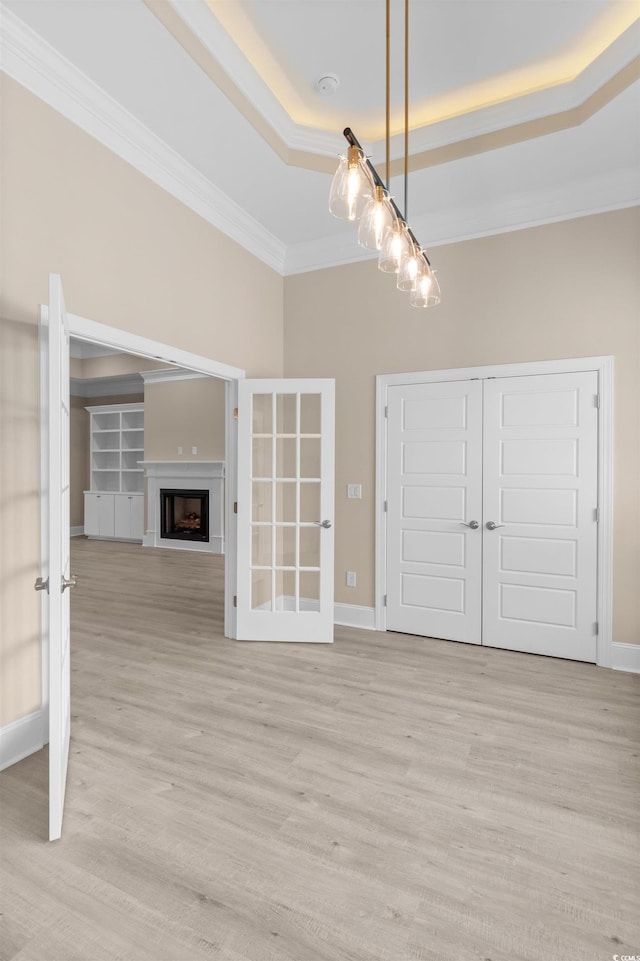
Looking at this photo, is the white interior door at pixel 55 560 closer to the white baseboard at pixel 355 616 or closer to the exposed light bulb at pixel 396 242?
the exposed light bulb at pixel 396 242

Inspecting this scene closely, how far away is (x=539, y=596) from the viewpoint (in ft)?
11.6

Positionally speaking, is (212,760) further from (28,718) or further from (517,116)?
(517,116)

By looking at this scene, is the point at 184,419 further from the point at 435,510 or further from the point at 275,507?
the point at 435,510

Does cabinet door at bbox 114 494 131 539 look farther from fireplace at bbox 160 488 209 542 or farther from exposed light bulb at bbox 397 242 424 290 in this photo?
exposed light bulb at bbox 397 242 424 290

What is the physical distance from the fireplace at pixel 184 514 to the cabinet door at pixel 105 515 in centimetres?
141

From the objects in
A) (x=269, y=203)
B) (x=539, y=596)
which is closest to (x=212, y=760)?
(x=539, y=596)

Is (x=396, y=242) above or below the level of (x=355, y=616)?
above

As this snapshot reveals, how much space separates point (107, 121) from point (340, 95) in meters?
1.33

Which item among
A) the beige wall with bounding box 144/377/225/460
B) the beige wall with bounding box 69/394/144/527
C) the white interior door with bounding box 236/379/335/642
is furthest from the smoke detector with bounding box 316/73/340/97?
the beige wall with bounding box 69/394/144/527

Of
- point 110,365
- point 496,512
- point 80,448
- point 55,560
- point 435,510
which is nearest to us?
point 55,560

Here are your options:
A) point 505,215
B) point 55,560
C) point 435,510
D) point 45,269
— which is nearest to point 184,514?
point 435,510

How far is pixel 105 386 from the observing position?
989 cm

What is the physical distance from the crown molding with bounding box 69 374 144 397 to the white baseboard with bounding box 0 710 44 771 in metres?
7.52

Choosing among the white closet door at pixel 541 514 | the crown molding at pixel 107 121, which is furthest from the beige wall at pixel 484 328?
the crown molding at pixel 107 121
